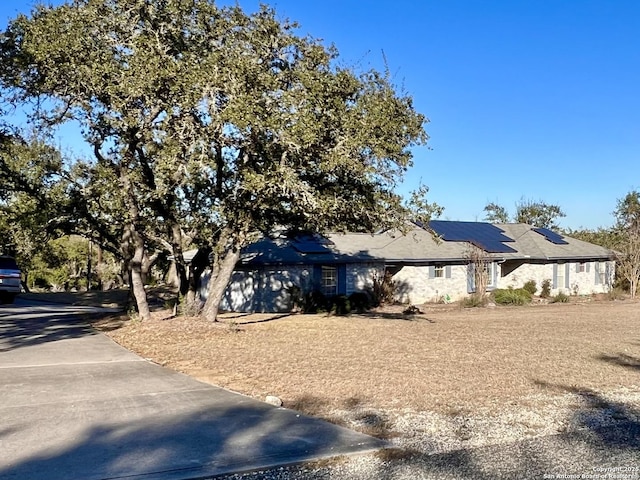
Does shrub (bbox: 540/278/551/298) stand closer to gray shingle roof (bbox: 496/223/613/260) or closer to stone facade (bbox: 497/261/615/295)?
stone facade (bbox: 497/261/615/295)

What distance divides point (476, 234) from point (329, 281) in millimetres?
11408

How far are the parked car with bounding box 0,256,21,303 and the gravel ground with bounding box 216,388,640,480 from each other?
25858mm

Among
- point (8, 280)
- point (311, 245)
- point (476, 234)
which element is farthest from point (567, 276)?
point (8, 280)

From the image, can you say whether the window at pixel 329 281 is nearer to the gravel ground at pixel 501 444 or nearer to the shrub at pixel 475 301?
the shrub at pixel 475 301

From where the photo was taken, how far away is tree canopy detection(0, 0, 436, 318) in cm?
1444

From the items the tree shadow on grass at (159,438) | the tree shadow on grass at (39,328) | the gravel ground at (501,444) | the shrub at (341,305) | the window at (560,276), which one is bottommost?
the gravel ground at (501,444)

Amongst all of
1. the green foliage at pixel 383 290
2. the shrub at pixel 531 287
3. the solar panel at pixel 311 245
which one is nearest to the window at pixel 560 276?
the shrub at pixel 531 287

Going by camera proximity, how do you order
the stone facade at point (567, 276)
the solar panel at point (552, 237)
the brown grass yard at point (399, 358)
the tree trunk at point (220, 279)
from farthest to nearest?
the solar panel at point (552, 237), the stone facade at point (567, 276), the tree trunk at point (220, 279), the brown grass yard at point (399, 358)

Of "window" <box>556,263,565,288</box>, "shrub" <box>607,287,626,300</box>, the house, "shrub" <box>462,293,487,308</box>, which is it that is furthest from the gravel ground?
"window" <box>556,263,565,288</box>

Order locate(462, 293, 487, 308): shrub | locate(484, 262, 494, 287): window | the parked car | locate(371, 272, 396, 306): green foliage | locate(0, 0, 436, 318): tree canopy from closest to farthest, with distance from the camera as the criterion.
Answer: locate(0, 0, 436, 318): tree canopy
locate(371, 272, 396, 306): green foliage
locate(462, 293, 487, 308): shrub
the parked car
locate(484, 262, 494, 287): window

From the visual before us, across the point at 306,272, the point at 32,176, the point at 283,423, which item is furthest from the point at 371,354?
the point at 306,272

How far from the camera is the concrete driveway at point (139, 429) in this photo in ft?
19.1

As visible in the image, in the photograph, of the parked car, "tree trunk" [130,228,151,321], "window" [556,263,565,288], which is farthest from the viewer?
"window" [556,263,565,288]

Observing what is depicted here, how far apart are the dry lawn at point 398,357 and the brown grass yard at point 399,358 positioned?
0.9 inches
